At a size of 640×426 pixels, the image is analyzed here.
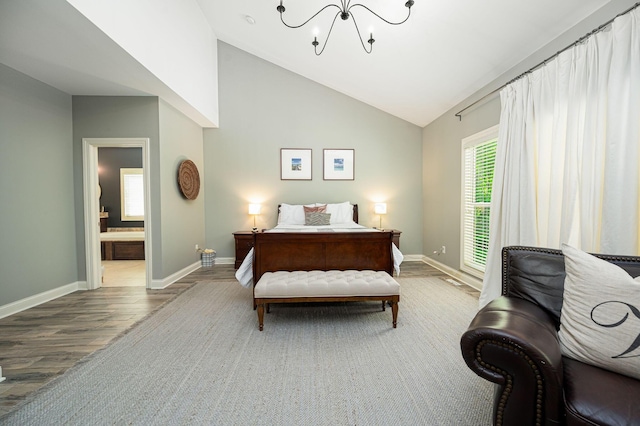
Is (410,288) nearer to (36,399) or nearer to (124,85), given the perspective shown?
(36,399)

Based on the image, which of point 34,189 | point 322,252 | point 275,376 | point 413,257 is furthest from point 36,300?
point 413,257

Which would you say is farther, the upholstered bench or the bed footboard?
the bed footboard

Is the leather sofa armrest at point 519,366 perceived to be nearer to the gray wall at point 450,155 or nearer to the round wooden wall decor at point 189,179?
the gray wall at point 450,155

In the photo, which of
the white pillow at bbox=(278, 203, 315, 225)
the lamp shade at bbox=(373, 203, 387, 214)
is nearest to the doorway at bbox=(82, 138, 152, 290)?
the white pillow at bbox=(278, 203, 315, 225)

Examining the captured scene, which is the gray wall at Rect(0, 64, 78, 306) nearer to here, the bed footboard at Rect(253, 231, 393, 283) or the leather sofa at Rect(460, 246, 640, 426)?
the bed footboard at Rect(253, 231, 393, 283)

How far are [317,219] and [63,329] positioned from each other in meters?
3.28

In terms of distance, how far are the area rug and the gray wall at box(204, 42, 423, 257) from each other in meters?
2.58

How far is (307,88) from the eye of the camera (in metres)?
4.93

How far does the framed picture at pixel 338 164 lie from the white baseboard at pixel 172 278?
2.89 metres

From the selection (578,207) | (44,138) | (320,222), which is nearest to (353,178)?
(320,222)

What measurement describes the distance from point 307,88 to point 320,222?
2627 millimetres

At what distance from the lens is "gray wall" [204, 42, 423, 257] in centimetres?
488

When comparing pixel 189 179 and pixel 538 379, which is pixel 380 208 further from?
pixel 538 379

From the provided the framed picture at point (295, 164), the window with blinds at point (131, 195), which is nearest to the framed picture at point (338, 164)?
the framed picture at point (295, 164)
